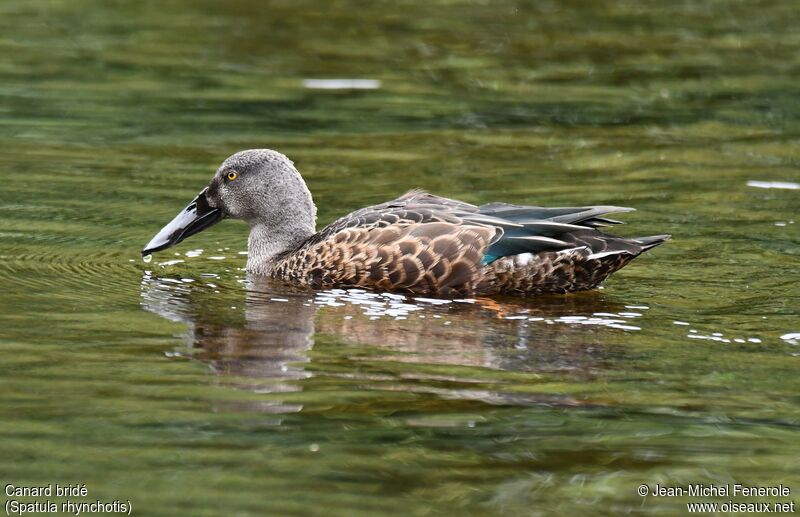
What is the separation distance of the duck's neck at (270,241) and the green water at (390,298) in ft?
0.88

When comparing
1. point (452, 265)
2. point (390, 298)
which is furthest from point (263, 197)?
point (452, 265)

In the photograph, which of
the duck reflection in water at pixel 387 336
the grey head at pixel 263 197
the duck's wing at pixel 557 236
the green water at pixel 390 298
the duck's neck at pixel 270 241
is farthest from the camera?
the grey head at pixel 263 197

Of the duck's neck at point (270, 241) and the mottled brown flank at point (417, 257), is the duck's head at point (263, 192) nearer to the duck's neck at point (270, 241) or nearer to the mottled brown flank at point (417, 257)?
the duck's neck at point (270, 241)

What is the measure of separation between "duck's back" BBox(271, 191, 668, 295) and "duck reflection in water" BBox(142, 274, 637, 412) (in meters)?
0.12

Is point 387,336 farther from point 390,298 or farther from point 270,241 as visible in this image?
point 270,241

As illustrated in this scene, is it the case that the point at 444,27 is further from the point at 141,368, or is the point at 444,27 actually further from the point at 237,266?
the point at 141,368

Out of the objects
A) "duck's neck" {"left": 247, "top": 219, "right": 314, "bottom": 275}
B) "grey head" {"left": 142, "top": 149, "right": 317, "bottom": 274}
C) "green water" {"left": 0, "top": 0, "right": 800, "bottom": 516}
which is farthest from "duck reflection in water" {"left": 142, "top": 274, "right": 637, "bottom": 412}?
"grey head" {"left": 142, "top": 149, "right": 317, "bottom": 274}

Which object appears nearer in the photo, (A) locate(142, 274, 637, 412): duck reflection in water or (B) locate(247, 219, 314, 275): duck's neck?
(A) locate(142, 274, 637, 412): duck reflection in water

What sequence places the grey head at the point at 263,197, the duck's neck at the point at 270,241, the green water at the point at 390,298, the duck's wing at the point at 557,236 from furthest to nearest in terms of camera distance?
1. the grey head at the point at 263,197
2. the duck's neck at the point at 270,241
3. the duck's wing at the point at 557,236
4. the green water at the point at 390,298

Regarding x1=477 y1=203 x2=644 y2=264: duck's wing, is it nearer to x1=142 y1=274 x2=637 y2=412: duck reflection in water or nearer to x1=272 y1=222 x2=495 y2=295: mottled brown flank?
x1=272 y1=222 x2=495 y2=295: mottled brown flank

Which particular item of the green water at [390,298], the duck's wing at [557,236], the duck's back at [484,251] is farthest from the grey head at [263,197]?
the duck's wing at [557,236]

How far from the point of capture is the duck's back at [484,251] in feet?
29.7

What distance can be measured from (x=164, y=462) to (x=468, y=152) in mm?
7726

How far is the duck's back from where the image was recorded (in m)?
9.06
